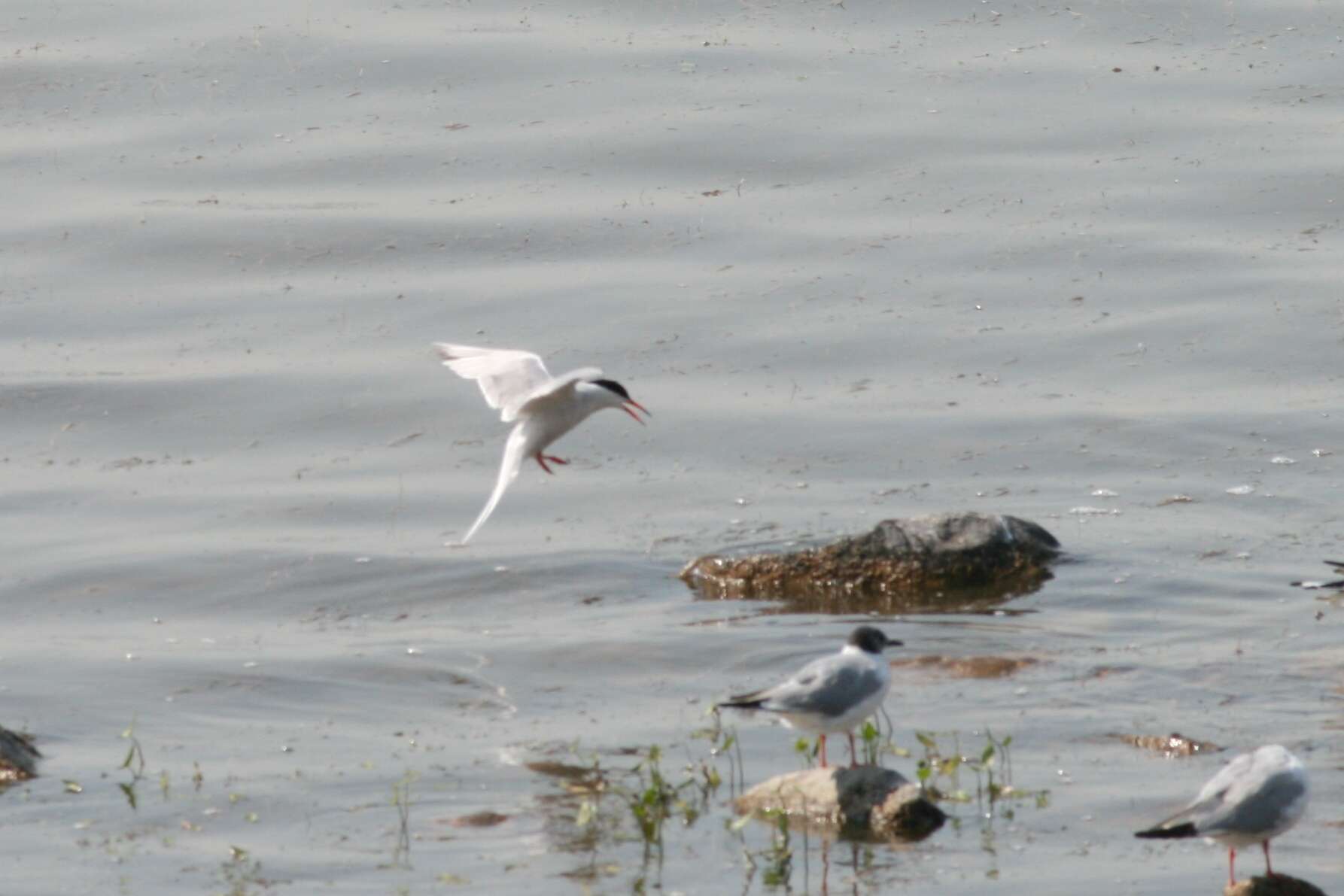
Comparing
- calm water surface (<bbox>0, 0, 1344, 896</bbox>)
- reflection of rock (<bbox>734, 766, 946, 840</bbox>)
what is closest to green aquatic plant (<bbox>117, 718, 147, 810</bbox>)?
calm water surface (<bbox>0, 0, 1344, 896</bbox>)

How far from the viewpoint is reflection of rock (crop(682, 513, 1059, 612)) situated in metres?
12.6

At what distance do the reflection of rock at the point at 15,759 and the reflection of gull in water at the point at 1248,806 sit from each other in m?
4.96

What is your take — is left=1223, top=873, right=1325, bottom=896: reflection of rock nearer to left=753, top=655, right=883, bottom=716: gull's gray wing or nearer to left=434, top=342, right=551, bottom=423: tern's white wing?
left=753, top=655, right=883, bottom=716: gull's gray wing

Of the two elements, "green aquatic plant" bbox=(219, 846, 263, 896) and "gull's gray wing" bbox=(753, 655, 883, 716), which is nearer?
"green aquatic plant" bbox=(219, 846, 263, 896)

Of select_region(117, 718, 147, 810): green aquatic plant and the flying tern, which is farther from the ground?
the flying tern

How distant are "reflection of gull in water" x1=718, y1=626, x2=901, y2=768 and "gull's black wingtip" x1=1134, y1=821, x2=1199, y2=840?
150 cm

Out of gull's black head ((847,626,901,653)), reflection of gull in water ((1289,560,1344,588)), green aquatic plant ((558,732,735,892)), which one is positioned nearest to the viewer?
green aquatic plant ((558,732,735,892))

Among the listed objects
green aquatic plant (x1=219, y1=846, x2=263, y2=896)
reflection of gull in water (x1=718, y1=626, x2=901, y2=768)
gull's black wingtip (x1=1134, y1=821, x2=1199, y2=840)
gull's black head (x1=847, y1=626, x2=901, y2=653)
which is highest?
gull's black head (x1=847, y1=626, x2=901, y2=653)


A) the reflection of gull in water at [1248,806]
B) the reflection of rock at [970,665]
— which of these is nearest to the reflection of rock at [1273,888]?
the reflection of gull in water at [1248,806]

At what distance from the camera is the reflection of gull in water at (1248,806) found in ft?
24.9

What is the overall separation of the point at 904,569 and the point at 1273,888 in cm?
505

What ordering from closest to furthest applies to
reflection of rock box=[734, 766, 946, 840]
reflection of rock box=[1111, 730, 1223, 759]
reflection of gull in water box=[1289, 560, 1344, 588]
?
reflection of rock box=[734, 766, 946, 840], reflection of rock box=[1111, 730, 1223, 759], reflection of gull in water box=[1289, 560, 1344, 588]

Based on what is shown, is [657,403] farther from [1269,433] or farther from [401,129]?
[401,129]

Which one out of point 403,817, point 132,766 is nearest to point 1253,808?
point 403,817
